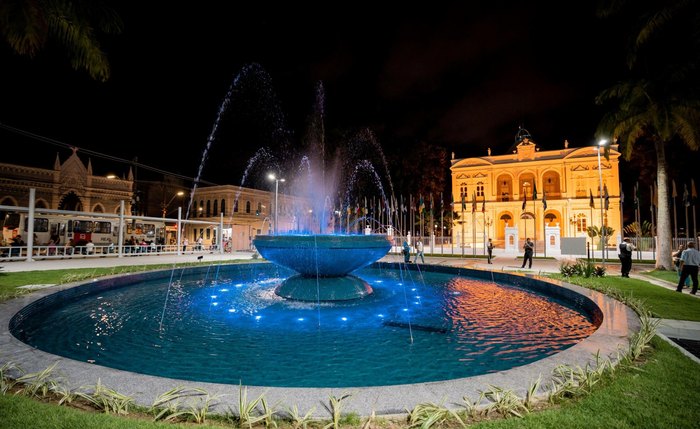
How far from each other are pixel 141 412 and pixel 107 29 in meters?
12.3

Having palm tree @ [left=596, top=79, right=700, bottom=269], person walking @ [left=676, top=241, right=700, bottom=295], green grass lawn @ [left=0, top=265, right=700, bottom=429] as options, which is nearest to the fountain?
green grass lawn @ [left=0, top=265, right=700, bottom=429]

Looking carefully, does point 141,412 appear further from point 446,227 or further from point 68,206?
point 446,227

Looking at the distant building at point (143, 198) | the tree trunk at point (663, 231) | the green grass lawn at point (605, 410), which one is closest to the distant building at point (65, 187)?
the distant building at point (143, 198)

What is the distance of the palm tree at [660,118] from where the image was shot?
17016 millimetres

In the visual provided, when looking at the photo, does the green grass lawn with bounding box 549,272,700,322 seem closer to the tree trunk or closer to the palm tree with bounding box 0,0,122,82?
the tree trunk

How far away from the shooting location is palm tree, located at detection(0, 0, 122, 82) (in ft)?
29.7

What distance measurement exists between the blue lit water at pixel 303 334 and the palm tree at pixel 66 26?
686cm

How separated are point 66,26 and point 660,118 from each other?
24605 mm

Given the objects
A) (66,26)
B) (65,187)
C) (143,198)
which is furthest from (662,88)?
(143,198)

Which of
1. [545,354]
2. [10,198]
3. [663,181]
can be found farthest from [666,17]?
[10,198]

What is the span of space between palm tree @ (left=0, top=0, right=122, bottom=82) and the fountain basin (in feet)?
25.3

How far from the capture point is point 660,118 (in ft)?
56.9

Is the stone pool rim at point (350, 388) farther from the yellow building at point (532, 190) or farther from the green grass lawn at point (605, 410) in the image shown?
the yellow building at point (532, 190)

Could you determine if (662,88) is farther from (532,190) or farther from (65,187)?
(65,187)
